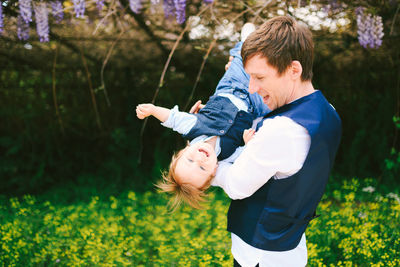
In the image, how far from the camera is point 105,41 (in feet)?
14.6

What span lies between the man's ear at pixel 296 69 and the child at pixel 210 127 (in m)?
0.33

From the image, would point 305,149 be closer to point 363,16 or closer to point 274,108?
point 274,108

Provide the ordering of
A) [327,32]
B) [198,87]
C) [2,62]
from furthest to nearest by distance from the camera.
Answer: [198,87] < [2,62] < [327,32]

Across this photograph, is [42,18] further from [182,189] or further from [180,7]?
[182,189]

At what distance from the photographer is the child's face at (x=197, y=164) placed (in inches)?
65.2

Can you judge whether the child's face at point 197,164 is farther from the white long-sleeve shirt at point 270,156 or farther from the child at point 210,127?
the white long-sleeve shirt at point 270,156

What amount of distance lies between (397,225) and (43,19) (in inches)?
152

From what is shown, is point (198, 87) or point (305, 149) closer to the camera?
point (305, 149)

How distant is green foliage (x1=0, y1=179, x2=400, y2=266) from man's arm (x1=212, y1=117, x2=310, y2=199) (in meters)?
1.60

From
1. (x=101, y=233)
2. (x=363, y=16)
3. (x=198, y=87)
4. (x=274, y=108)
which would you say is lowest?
(x=101, y=233)

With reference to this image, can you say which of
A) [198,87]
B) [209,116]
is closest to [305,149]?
[209,116]

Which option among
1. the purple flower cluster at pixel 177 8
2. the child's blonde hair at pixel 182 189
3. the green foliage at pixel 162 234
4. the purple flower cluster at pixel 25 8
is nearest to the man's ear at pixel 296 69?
the child's blonde hair at pixel 182 189

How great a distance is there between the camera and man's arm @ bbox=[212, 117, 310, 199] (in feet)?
4.32

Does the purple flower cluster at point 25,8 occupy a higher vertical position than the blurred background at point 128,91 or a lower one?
higher
